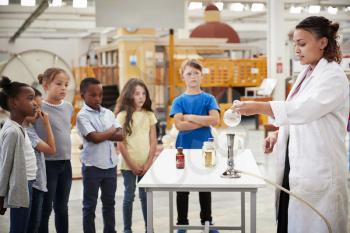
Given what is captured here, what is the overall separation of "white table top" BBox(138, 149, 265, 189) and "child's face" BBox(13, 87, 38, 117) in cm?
74

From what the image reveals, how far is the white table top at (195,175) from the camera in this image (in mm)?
2287

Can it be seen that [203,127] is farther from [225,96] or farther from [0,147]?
[225,96]

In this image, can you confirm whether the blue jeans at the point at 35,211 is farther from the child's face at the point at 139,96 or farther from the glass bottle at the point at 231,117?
the glass bottle at the point at 231,117

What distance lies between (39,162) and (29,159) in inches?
8.7

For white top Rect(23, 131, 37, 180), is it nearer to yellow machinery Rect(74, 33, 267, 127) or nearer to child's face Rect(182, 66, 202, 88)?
child's face Rect(182, 66, 202, 88)

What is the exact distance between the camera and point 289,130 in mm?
2332

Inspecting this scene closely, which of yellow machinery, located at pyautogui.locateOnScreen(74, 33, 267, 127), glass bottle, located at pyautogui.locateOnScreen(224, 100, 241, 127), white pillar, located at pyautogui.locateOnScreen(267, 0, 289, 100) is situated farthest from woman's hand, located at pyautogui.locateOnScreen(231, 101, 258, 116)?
yellow machinery, located at pyautogui.locateOnScreen(74, 33, 267, 127)

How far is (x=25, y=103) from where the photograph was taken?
260 centimetres

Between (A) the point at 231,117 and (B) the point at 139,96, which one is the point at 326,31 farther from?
(B) the point at 139,96

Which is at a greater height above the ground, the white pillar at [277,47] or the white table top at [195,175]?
the white pillar at [277,47]

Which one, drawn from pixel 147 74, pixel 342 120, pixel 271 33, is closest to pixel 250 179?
pixel 342 120

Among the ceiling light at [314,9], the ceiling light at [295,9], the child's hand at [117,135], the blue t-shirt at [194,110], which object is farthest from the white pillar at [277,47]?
the child's hand at [117,135]

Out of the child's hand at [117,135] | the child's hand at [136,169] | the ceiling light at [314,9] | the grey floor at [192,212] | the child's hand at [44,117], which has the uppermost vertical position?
the ceiling light at [314,9]

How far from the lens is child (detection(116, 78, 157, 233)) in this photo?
3.44m
